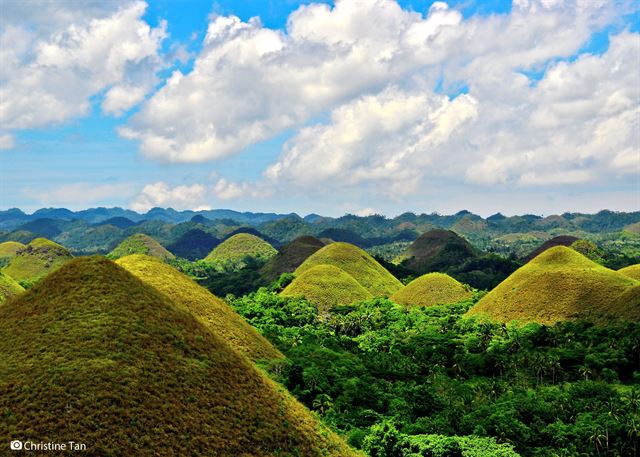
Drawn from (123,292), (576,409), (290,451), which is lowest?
(576,409)

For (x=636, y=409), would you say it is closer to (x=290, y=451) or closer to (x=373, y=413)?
(x=373, y=413)

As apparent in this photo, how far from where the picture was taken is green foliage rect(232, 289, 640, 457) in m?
45.1

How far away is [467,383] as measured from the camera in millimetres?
64125

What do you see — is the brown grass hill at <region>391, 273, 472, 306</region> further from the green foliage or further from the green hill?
the green hill

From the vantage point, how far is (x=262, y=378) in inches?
1574

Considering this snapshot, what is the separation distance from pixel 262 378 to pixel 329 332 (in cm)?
5506

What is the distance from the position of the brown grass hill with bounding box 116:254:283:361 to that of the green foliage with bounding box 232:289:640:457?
4.51 meters

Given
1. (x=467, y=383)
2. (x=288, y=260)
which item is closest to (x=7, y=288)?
(x=288, y=260)

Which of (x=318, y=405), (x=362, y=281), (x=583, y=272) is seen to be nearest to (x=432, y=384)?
(x=318, y=405)

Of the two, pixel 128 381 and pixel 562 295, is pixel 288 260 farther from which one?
pixel 128 381

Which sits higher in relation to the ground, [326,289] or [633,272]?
[633,272]

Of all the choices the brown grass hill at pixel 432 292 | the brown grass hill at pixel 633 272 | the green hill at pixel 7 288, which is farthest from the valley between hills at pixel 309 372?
the brown grass hill at pixel 633 272

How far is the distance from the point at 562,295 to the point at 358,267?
67.0 m

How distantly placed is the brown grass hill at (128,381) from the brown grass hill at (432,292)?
8866cm
